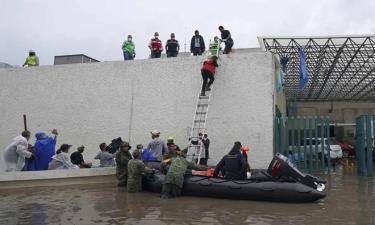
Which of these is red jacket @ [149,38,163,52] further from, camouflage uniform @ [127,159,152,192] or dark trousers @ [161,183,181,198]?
dark trousers @ [161,183,181,198]

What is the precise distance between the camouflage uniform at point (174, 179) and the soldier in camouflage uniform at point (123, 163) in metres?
1.89

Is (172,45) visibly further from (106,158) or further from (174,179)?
(174,179)

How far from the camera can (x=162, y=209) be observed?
9.01m

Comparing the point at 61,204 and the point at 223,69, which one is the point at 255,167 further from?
the point at 61,204

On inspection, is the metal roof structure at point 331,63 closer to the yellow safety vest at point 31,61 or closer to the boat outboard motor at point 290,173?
the yellow safety vest at point 31,61

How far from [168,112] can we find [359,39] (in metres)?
11.5

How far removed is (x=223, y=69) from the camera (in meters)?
15.2

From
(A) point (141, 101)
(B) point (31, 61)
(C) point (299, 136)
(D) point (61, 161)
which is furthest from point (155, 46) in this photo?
(D) point (61, 161)

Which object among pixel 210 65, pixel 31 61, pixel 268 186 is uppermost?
pixel 31 61

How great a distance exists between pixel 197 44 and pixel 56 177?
7.26 m

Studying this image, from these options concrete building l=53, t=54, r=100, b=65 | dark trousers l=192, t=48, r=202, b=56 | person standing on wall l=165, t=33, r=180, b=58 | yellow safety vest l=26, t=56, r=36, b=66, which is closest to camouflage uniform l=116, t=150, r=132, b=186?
dark trousers l=192, t=48, r=202, b=56

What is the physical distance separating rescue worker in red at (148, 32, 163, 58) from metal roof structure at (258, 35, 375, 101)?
6350mm

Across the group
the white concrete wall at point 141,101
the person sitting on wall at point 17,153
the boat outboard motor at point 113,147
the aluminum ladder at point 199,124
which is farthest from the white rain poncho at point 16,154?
the aluminum ladder at point 199,124

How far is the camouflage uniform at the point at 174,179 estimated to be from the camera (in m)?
10.4
